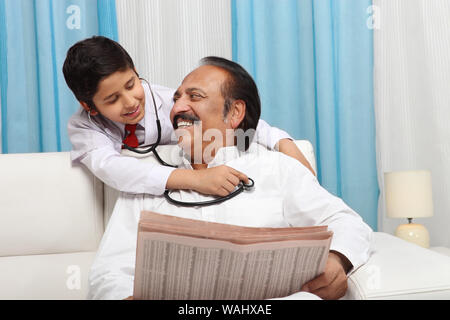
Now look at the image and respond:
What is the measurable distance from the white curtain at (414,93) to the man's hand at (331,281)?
55.2 inches

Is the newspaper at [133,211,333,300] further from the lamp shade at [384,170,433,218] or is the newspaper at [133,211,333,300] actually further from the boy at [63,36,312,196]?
the lamp shade at [384,170,433,218]

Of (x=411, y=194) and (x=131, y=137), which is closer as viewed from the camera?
(x=131, y=137)

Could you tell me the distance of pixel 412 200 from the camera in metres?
1.91

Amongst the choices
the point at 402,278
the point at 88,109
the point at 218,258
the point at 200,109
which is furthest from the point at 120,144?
the point at 402,278

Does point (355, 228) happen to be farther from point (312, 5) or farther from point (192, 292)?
point (312, 5)

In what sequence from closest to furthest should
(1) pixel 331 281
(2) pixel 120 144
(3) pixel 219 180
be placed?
1. (1) pixel 331 281
2. (3) pixel 219 180
3. (2) pixel 120 144

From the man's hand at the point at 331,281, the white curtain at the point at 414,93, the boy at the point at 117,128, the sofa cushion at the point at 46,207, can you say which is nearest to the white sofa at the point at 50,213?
the sofa cushion at the point at 46,207

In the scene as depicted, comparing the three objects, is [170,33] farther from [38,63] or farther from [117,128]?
[117,128]

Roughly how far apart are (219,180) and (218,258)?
39cm

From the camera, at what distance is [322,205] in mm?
1188

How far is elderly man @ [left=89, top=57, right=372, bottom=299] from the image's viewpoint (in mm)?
1145

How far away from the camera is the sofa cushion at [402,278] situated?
Answer: 0.96m

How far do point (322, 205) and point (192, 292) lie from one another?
482 millimetres
